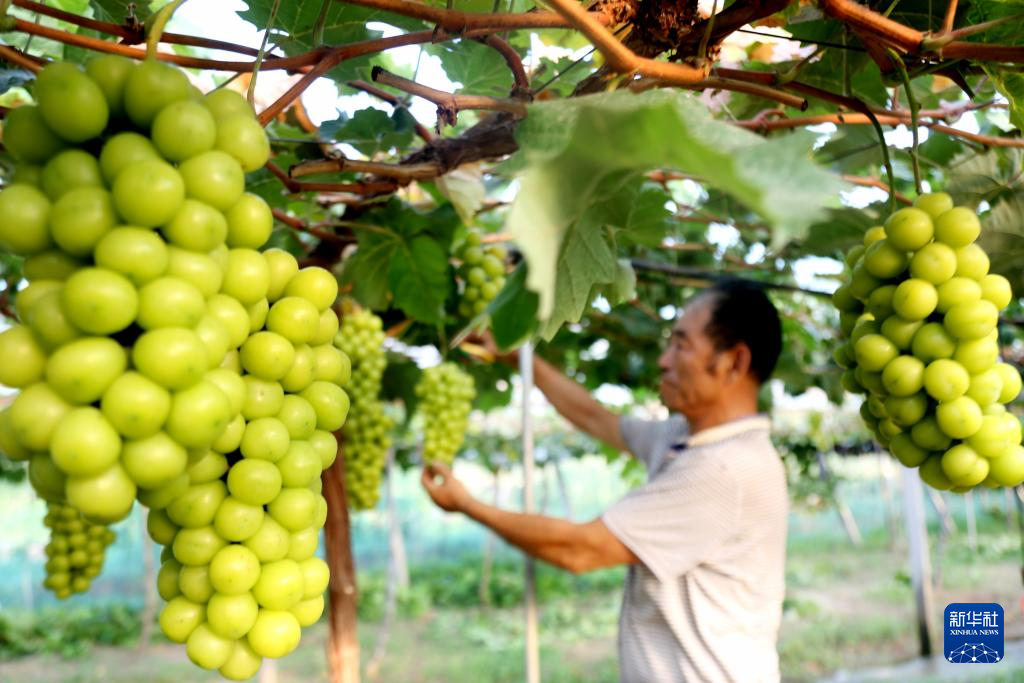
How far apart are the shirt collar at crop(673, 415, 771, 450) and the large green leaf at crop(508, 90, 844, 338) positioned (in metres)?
1.71

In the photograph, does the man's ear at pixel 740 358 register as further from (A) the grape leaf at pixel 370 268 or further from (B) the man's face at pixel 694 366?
(A) the grape leaf at pixel 370 268

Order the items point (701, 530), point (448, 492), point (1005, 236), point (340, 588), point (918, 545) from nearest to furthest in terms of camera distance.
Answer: point (1005, 236), point (340, 588), point (701, 530), point (448, 492), point (918, 545)

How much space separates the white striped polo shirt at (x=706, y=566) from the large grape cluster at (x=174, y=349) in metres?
1.53

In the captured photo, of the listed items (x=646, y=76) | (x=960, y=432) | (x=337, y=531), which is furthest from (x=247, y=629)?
(x=337, y=531)

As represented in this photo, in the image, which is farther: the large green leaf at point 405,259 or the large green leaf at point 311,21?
the large green leaf at point 405,259

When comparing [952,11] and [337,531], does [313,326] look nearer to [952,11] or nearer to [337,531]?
[952,11]

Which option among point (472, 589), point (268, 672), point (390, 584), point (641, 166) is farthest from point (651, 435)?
point (472, 589)

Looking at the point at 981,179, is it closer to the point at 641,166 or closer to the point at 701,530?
the point at 641,166

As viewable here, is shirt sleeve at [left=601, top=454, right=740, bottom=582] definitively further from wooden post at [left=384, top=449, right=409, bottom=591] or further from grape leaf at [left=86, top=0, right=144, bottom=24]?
wooden post at [left=384, top=449, right=409, bottom=591]

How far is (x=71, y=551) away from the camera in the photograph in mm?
1957

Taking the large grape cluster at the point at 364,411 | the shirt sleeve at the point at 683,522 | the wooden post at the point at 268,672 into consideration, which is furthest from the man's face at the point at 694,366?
the wooden post at the point at 268,672

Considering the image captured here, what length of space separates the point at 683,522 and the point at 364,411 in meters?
0.89

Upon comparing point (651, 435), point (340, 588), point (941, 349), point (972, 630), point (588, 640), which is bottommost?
point (588, 640)

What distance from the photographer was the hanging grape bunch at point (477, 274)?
172cm
